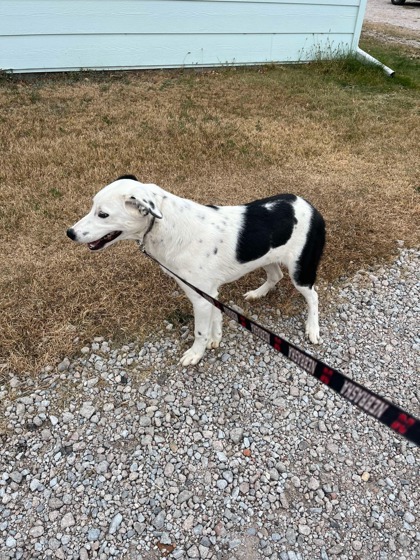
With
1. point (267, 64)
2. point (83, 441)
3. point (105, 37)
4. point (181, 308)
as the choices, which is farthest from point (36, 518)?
point (267, 64)

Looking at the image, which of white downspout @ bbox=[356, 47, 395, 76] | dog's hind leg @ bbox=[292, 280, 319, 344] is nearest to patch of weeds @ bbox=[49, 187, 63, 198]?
dog's hind leg @ bbox=[292, 280, 319, 344]

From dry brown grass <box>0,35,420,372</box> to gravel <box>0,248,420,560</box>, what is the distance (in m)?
0.49

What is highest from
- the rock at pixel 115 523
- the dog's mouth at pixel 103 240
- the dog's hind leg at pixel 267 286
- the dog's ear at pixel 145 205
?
the dog's ear at pixel 145 205

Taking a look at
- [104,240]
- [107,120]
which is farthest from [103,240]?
[107,120]

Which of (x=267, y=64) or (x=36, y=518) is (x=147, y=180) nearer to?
(x=36, y=518)

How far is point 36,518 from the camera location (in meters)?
2.46

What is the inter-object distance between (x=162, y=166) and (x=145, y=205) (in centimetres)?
371

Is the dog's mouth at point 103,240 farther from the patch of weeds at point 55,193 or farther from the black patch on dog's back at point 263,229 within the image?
the patch of weeds at point 55,193

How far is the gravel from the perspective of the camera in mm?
2396

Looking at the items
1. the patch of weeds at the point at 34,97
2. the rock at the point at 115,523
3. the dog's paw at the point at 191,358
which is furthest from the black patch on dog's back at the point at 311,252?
the patch of weeds at the point at 34,97

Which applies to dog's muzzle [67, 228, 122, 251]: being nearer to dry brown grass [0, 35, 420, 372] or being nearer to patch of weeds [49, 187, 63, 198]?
dry brown grass [0, 35, 420, 372]

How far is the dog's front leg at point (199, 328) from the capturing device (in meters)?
3.11

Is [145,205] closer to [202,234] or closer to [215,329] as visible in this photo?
[202,234]

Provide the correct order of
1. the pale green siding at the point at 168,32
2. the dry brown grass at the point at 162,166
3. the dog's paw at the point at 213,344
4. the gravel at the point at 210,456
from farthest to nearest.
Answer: the pale green siding at the point at 168,32
the dry brown grass at the point at 162,166
the dog's paw at the point at 213,344
the gravel at the point at 210,456
